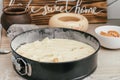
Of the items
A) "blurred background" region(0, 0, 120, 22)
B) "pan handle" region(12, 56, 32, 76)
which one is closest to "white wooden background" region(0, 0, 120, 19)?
"blurred background" region(0, 0, 120, 22)

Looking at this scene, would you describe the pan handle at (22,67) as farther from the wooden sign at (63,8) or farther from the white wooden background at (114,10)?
the white wooden background at (114,10)

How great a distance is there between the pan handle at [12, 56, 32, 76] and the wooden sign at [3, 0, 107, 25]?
36cm

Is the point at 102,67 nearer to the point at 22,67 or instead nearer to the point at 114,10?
the point at 22,67

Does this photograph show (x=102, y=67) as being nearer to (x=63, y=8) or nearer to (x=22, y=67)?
(x=22, y=67)

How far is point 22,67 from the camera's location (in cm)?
68

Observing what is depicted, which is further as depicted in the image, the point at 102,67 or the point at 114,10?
the point at 114,10

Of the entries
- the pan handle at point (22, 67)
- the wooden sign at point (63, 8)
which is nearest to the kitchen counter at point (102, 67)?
the pan handle at point (22, 67)

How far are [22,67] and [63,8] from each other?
0.42m

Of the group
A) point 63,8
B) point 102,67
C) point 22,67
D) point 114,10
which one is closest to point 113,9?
point 114,10

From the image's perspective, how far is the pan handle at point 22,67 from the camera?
664 mm

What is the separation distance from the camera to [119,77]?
0.71 meters

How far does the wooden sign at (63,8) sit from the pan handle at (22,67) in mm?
364

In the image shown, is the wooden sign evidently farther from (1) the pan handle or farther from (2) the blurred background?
(1) the pan handle

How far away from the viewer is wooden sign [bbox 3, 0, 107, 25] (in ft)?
3.36
